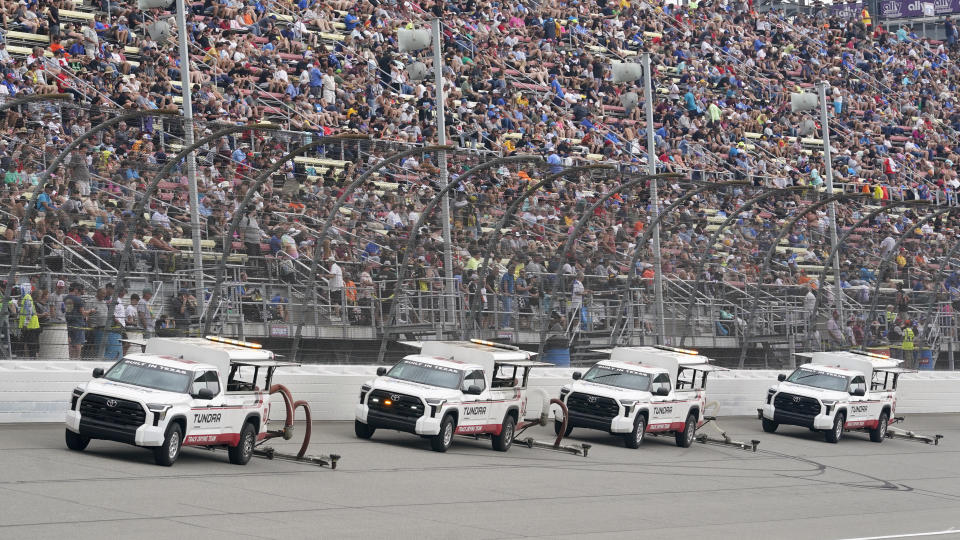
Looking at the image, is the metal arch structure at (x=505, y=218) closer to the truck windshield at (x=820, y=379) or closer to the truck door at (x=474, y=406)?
the truck door at (x=474, y=406)

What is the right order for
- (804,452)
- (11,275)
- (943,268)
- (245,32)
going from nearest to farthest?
1. (11,275)
2. (804,452)
3. (943,268)
4. (245,32)

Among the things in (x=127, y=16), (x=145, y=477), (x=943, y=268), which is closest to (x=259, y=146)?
(x=145, y=477)

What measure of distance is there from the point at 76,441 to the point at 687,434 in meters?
12.4

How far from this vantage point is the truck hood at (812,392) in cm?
3097

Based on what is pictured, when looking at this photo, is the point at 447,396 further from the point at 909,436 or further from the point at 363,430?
the point at 909,436

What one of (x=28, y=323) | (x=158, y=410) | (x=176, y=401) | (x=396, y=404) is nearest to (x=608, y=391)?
(x=396, y=404)

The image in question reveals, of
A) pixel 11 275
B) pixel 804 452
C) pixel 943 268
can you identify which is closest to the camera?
pixel 11 275

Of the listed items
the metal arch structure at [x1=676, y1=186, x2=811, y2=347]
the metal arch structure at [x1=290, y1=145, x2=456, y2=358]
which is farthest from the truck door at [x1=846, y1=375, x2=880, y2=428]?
the metal arch structure at [x1=290, y1=145, x2=456, y2=358]

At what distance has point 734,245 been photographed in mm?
32250

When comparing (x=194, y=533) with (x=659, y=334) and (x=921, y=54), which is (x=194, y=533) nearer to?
(x=659, y=334)

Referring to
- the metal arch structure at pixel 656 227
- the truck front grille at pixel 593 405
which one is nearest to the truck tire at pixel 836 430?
the metal arch structure at pixel 656 227

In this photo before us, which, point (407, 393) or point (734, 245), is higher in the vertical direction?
point (734, 245)

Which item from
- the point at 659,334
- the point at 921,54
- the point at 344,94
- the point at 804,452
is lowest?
the point at 804,452

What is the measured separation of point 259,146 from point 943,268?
20.1 metres
